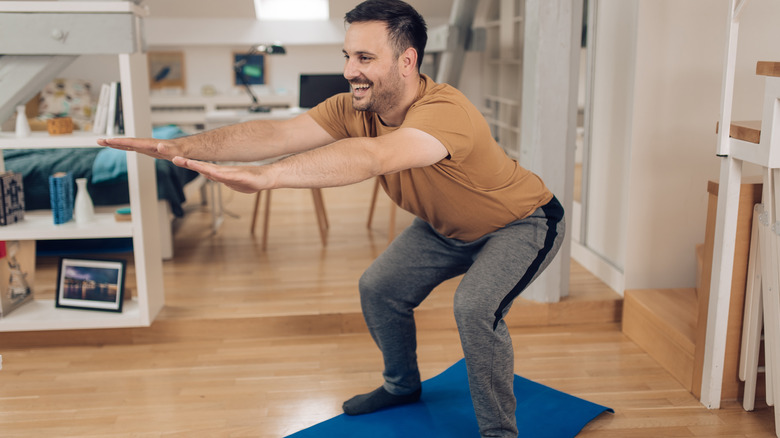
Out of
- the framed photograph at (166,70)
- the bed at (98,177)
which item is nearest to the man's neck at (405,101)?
the bed at (98,177)

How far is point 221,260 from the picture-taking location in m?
3.92

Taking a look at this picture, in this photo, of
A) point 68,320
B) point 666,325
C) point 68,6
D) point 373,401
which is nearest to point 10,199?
point 68,320

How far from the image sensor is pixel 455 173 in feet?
6.12

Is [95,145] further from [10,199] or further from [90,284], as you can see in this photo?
[90,284]

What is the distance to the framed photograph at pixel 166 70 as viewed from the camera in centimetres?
762

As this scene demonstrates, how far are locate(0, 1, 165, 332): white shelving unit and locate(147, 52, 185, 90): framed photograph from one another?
4.93 m

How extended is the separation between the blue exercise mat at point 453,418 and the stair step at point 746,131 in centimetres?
99

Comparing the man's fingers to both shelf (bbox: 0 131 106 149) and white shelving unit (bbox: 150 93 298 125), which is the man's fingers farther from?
white shelving unit (bbox: 150 93 298 125)

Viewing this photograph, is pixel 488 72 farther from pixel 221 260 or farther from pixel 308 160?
pixel 308 160

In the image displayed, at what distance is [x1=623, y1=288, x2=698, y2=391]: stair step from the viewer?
2531mm

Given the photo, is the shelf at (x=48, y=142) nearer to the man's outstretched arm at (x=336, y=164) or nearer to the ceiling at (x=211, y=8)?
the man's outstretched arm at (x=336, y=164)

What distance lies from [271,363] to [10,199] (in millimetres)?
1328

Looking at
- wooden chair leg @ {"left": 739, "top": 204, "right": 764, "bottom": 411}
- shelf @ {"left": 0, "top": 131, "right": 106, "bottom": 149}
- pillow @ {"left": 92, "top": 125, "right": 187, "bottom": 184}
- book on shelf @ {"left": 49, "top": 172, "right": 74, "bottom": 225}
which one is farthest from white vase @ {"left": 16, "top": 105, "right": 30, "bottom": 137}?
wooden chair leg @ {"left": 739, "top": 204, "right": 764, "bottom": 411}

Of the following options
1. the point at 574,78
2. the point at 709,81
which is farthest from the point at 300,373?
the point at 709,81
